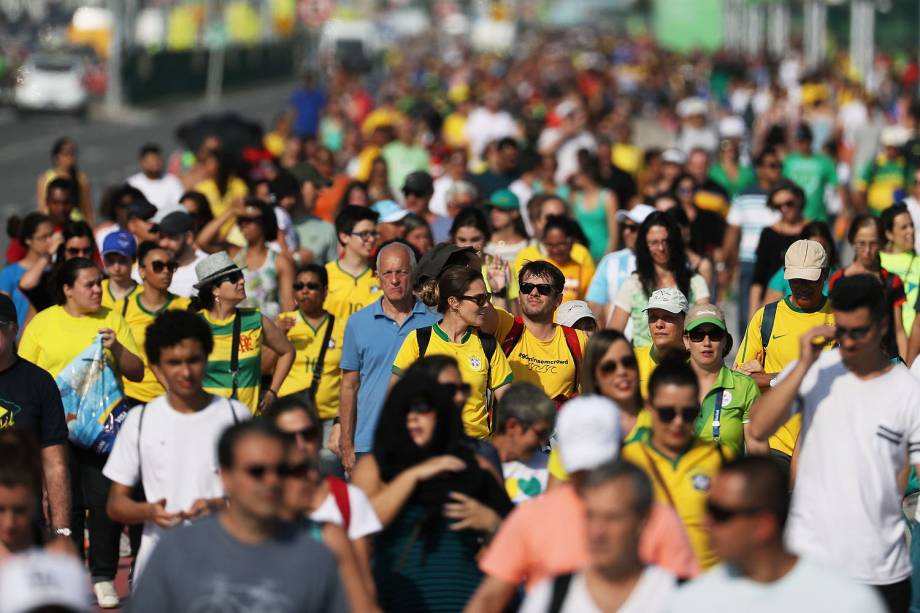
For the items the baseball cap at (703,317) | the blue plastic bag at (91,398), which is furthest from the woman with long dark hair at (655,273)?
the blue plastic bag at (91,398)

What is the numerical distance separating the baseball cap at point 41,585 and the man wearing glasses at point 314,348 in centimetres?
531

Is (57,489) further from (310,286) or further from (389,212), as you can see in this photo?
(389,212)

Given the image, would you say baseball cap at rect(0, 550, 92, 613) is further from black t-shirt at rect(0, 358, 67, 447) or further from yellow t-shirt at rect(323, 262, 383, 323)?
yellow t-shirt at rect(323, 262, 383, 323)

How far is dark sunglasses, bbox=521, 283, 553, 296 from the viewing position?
929 cm

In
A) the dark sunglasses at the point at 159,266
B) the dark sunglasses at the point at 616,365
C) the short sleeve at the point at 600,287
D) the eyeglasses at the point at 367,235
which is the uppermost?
the eyeglasses at the point at 367,235

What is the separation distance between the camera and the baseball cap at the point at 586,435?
19.9ft

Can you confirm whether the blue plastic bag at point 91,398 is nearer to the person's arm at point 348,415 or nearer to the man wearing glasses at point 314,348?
the person's arm at point 348,415

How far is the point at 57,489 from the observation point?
7.75m

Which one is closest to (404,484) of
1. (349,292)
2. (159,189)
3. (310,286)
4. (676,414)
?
(676,414)

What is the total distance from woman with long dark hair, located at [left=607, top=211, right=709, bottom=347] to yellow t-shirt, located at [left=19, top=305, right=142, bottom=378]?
9.11ft

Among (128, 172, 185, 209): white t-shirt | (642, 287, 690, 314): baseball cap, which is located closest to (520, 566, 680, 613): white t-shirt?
(642, 287, 690, 314): baseball cap

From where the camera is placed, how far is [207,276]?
9.66m

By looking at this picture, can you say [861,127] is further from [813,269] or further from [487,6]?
[487,6]

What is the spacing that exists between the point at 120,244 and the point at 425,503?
16.1 feet
